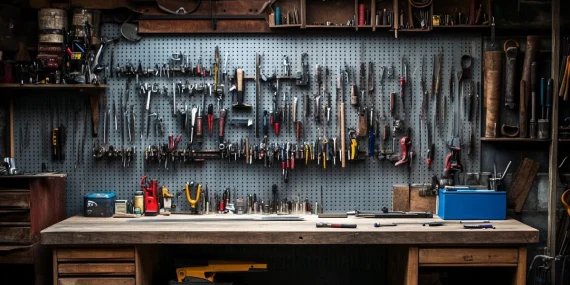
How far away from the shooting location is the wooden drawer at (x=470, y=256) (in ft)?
11.9

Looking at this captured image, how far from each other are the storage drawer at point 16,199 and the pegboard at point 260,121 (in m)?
0.56

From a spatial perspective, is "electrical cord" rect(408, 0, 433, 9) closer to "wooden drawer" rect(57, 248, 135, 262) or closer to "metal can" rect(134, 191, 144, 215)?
"metal can" rect(134, 191, 144, 215)

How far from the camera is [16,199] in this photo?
12.2 ft

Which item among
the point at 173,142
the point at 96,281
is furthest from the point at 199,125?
the point at 96,281

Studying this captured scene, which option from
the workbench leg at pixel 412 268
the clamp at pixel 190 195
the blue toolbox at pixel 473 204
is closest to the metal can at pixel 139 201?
the clamp at pixel 190 195

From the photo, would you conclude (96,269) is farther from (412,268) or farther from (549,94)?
(549,94)

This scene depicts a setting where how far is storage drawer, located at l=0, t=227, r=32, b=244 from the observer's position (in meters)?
3.71

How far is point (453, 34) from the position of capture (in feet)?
13.8

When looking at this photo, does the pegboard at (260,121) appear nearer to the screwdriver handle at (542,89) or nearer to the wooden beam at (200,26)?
the wooden beam at (200,26)

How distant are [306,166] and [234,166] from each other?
19.6 inches

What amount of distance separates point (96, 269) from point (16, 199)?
66 cm

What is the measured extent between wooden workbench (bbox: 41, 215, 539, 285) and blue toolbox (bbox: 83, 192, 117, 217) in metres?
0.42

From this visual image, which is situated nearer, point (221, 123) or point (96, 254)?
point (96, 254)

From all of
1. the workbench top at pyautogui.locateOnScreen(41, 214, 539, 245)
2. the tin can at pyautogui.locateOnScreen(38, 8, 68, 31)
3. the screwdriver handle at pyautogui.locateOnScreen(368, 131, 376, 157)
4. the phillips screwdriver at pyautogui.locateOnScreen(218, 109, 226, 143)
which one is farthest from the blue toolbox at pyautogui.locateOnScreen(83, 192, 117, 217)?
the screwdriver handle at pyautogui.locateOnScreen(368, 131, 376, 157)
